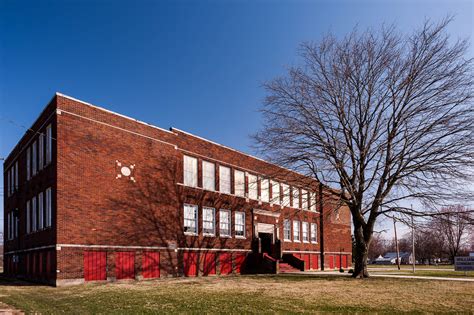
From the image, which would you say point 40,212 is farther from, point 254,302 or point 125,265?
point 254,302

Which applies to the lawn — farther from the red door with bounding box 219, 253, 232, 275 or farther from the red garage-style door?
the red door with bounding box 219, 253, 232, 275

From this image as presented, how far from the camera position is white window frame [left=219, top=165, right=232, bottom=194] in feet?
115

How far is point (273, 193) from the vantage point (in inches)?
1628

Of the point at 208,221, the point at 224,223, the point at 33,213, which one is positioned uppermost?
the point at 33,213

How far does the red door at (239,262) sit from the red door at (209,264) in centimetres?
271

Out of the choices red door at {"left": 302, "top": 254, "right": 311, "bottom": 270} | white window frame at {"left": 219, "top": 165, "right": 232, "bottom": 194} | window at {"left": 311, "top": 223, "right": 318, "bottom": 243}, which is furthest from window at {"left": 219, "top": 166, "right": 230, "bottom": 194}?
window at {"left": 311, "top": 223, "right": 318, "bottom": 243}

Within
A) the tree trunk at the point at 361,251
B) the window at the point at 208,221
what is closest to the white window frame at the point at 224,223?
the window at the point at 208,221

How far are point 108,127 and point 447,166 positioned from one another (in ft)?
61.0

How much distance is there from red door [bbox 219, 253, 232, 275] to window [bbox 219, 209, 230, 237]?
5.21 feet

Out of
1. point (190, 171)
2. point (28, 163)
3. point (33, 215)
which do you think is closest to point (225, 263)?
point (190, 171)

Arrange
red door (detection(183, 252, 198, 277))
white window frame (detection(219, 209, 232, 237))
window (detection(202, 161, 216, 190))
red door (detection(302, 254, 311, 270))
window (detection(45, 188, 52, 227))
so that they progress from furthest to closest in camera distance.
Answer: red door (detection(302, 254, 311, 270)), white window frame (detection(219, 209, 232, 237)), window (detection(202, 161, 216, 190)), red door (detection(183, 252, 198, 277)), window (detection(45, 188, 52, 227))

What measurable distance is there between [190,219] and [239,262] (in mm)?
6651

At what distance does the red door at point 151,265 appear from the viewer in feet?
89.9

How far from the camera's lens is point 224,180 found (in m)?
35.5
